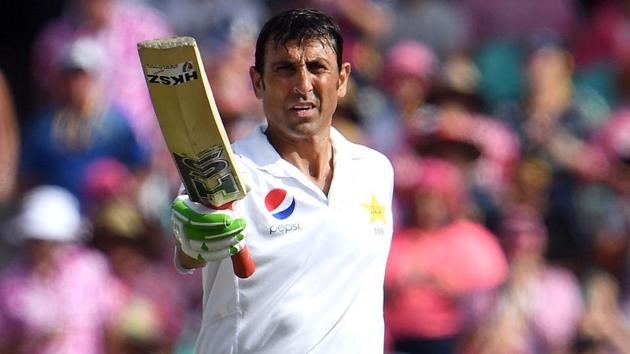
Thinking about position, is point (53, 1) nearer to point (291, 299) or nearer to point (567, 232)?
point (567, 232)

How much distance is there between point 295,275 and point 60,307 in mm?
3394

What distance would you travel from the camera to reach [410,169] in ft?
26.2

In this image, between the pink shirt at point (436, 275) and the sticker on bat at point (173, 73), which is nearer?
the sticker on bat at point (173, 73)

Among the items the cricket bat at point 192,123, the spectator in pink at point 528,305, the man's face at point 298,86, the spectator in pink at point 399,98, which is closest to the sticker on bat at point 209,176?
the cricket bat at point 192,123

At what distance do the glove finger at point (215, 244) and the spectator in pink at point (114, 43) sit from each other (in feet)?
14.7

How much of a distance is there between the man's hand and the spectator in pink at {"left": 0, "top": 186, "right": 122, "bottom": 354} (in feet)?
11.3

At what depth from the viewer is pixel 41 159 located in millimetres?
8203

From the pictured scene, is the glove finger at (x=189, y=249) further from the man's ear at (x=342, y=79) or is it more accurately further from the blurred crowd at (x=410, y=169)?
the blurred crowd at (x=410, y=169)

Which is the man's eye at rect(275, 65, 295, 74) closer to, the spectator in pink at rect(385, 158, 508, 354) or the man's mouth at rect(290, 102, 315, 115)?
the man's mouth at rect(290, 102, 315, 115)

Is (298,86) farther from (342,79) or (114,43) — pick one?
(114,43)

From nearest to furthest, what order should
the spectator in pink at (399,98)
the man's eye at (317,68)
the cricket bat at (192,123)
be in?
the cricket bat at (192,123) < the man's eye at (317,68) < the spectator in pink at (399,98)

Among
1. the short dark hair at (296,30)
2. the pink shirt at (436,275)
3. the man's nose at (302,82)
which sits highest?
the short dark hair at (296,30)

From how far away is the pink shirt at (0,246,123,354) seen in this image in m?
7.29

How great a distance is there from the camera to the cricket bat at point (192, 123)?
3807 millimetres
